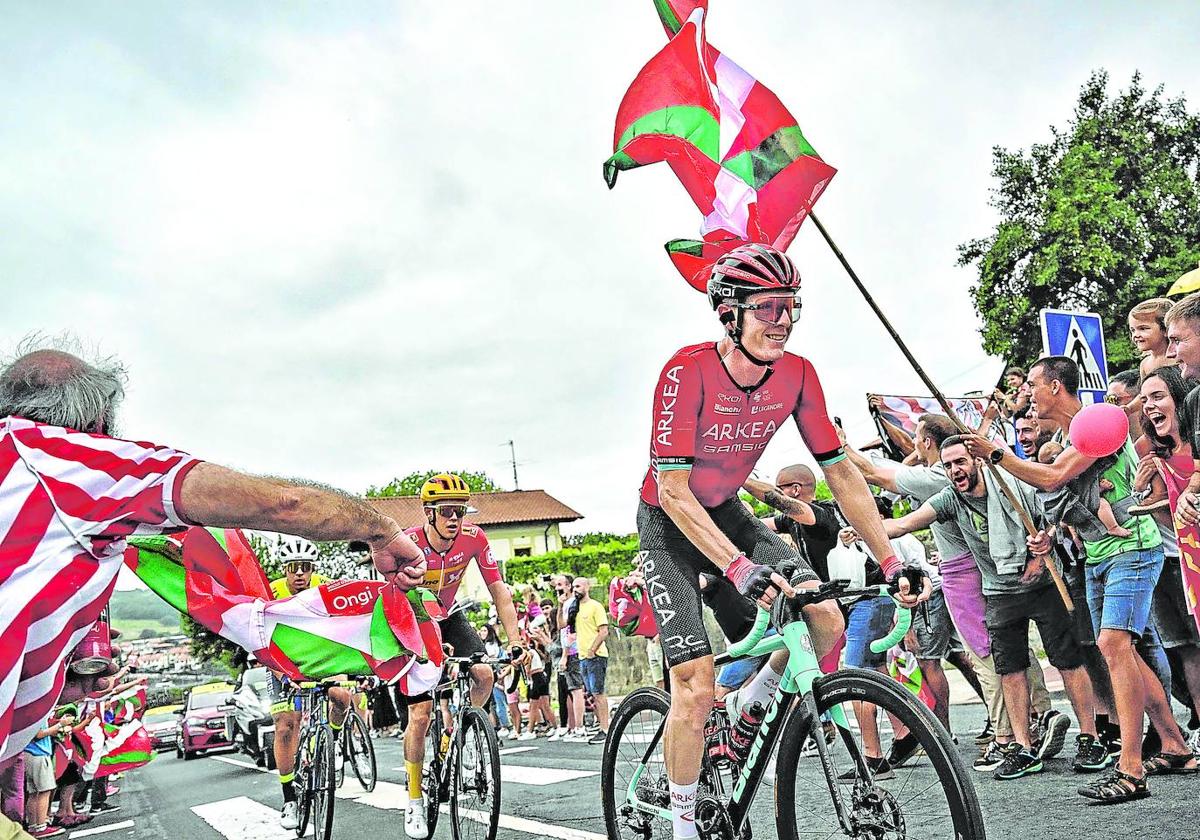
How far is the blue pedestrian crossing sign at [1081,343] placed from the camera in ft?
26.7

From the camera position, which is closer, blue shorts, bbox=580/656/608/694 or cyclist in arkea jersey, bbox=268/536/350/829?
A: cyclist in arkea jersey, bbox=268/536/350/829

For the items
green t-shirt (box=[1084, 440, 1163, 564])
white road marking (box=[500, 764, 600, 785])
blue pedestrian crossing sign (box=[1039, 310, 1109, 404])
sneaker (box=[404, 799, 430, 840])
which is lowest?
white road marking (box=[500, 764, 600, 785])

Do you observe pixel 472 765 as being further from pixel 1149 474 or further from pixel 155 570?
pixel 1149 474

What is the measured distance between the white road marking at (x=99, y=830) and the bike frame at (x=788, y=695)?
8.92m

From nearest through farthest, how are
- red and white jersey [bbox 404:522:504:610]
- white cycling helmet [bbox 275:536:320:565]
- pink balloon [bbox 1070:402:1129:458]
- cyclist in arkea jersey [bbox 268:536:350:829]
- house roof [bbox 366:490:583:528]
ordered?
1. pink balloon [bbox 1070:402:1129:458]
2. red and white jersey [bbox 404:522:504:610]
3. cyclist in arkea jersey [bbox 268:536:350:829]
4. white cycling helmet [bbox 275:536:320:565]
5. house roof [bbox 366:490:583:528]

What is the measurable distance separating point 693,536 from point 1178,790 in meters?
3.30

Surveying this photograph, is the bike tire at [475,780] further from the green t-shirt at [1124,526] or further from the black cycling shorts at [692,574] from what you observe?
the green t-shirt at [1124,526]

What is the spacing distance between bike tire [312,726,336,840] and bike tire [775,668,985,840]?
13.9 ft

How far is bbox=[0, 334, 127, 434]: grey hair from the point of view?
2648 millimetres

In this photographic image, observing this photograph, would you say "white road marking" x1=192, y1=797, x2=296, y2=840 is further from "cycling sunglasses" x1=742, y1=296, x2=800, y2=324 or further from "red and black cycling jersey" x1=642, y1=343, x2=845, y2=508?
"cycling sunglasses" x1=742, y1=296, x2=800, y2=324

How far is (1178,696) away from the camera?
6656 millimetres

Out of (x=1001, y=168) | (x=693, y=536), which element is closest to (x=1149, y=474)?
(x=693, y=536)

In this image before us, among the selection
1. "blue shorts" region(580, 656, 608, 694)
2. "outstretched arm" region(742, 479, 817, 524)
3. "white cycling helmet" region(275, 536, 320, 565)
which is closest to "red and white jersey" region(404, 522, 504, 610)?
"outstretched arm" region(742, 479, 817, 524)

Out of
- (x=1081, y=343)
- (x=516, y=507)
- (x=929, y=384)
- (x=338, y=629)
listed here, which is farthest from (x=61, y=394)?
(x=516, y=507)
